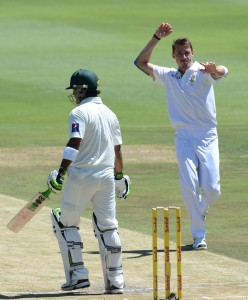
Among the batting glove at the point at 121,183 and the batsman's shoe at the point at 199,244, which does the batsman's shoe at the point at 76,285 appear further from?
the batsman's shoe at the point at 199,244

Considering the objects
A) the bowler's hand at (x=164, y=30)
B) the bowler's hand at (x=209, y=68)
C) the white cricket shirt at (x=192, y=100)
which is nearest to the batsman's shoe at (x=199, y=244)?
the white cricket shirt at (x=192, y=100)

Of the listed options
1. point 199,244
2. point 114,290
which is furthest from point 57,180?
point 199,244

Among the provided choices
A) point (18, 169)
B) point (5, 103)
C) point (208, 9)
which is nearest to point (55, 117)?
point (5, 103)

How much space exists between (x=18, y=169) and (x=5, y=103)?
1291 centimetres

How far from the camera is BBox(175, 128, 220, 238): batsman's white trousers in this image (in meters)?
13.7

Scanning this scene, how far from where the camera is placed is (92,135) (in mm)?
11102

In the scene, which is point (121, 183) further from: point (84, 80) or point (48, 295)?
point (48, 295)

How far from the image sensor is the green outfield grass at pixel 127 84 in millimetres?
17453

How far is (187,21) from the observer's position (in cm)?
5156

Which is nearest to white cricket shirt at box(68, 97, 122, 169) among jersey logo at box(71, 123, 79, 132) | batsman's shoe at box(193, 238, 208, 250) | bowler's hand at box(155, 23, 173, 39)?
jersey logo at box(71, 123, 79, 132)

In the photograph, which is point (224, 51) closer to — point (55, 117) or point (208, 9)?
point (208, 9)

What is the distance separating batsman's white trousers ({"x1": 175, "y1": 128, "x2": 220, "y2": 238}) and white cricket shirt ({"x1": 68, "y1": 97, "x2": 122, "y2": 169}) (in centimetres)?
256

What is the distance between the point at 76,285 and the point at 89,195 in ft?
2.52

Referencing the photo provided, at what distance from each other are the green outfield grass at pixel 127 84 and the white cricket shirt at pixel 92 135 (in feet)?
7.89
